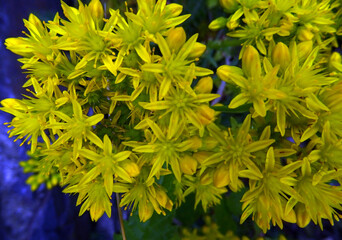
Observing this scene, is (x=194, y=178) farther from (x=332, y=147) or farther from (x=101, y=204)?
(x=332, y=147)

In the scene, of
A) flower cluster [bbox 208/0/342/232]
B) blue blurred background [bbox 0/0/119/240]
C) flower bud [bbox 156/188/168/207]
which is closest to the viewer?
flower cluster [bbox 208/0/342/232]

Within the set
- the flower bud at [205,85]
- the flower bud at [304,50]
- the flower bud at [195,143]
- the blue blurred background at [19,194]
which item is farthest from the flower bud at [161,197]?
the blue blurred background at [19,194]

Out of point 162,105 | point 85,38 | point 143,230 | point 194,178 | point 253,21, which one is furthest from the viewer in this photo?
point 143,230

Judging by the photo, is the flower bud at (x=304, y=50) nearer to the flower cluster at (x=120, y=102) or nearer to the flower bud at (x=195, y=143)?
the flower cluster at (x=120, y=102)

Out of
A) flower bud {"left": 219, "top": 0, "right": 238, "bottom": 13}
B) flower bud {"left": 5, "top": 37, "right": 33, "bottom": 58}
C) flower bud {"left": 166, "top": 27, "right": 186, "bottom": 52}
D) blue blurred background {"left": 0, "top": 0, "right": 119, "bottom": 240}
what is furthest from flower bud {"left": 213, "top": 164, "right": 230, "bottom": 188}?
blue blurred background {"left": 0, "top": 0, "right": 119, "bottom": 240}

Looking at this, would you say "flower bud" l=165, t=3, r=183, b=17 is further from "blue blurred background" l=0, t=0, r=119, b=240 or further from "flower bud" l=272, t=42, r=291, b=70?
"blue blurred background" l=0, t=0, r=119, b=240

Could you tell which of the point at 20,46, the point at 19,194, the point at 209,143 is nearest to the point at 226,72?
the point at 209,143

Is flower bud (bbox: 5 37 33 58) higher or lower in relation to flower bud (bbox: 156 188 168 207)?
higher

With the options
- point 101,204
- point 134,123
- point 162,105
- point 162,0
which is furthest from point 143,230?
point 162,0
